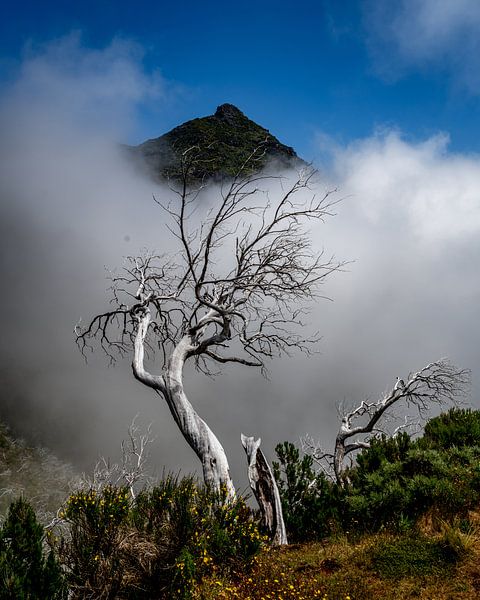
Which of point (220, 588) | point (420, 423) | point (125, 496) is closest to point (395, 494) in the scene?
point (220, 588)

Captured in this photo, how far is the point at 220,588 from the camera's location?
5.46 meters

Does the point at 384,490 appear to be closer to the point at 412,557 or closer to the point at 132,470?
the point at 412,557

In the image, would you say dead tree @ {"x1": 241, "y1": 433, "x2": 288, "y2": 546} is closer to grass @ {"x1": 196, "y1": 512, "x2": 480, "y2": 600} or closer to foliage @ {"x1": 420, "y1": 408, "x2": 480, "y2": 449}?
grass @ {"x1": 196, "y1": 512, "x2": 480, "y2": 600}

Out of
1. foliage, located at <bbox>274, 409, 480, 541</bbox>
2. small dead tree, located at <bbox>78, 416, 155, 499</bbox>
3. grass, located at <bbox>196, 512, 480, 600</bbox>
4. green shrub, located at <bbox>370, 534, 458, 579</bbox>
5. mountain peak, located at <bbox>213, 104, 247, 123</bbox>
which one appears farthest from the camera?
mountain peak, located at <bbox>213, 104, 247, 123</bbox>

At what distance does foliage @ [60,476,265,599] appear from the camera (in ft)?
16.5

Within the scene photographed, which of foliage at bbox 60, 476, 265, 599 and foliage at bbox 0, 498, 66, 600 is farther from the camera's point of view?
foliage at bbox 60, 476, 265, 599

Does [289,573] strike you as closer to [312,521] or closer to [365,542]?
[365,542]

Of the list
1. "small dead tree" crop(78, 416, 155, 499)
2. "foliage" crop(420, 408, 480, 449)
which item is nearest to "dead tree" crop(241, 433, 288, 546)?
"small dead tree" crop(78, 416, 155, 499)

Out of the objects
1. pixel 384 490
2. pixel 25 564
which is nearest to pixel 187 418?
pixel 384 490

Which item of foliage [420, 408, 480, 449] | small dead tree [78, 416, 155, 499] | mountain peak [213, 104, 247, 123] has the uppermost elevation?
mountain peak [213, 104, 247, 123]

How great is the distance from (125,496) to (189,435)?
2.91m

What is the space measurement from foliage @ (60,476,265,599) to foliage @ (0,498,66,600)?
2.00 feet

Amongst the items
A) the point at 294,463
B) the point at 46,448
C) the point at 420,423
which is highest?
the point at 46,448

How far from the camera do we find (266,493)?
777 cm
